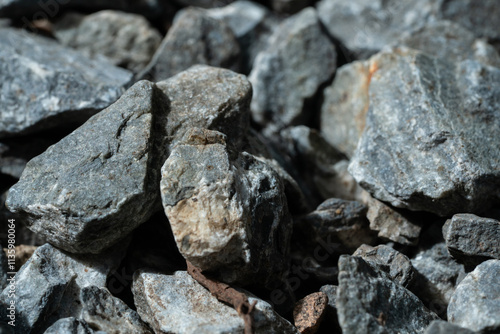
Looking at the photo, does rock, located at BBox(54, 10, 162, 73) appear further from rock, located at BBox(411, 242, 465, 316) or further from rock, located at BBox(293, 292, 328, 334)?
rock, located at BBox(411, 242, 465, 316)

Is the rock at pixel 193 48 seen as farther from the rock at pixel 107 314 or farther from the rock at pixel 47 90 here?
the rock at pixel 107 314

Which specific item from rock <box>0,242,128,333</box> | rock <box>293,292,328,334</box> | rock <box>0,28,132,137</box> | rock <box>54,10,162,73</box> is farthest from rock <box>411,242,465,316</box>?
rock <box>54,10,162,73</box>

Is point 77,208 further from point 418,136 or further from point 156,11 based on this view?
point 156,11

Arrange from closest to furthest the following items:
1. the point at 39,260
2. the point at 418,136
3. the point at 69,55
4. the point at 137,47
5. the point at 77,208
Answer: the point at 77,208 → the point at 39,260 → the point at 418,136 → the point at 69,55 → the point at 137,47

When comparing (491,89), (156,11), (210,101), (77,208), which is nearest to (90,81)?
(210,101)

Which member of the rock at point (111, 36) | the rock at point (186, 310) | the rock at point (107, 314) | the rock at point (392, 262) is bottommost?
the rock at point (107, 314)

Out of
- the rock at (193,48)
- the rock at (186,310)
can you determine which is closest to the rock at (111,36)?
the rock at (193,48)
